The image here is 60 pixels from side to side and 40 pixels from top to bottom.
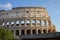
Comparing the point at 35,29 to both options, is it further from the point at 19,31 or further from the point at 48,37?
the point at 48,37

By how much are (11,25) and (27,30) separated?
29.3 ft

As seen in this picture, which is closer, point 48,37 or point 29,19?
point 48,37

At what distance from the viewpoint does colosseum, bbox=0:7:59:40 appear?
101 metres

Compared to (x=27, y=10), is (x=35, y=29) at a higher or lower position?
lower

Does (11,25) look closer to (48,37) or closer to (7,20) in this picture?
(7,20)

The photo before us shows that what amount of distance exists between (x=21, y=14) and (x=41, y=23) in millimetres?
11709

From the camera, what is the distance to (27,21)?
336 feet

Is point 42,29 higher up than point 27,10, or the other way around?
point 27,10

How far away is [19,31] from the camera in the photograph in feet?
330

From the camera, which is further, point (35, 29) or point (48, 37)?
point (35, 29)

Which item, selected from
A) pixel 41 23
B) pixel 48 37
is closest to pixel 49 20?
pixel 41 23

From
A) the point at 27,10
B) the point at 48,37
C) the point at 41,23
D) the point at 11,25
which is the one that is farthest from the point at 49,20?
the point at 48,37

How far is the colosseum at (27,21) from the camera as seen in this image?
100688mm

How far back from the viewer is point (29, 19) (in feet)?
333
